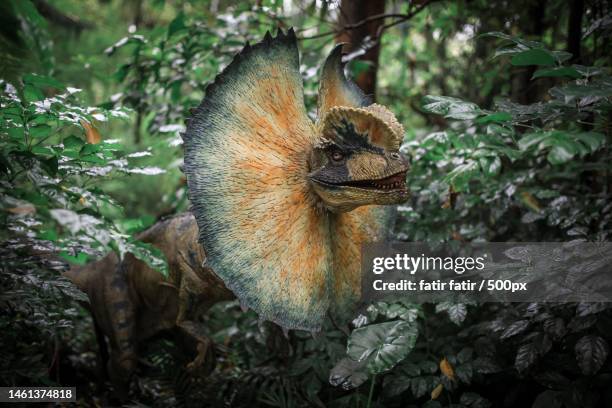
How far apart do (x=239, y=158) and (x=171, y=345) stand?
1.55 m

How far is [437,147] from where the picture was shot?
3.11 meters

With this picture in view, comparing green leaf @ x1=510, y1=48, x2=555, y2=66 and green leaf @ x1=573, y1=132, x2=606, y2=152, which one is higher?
green leaf @ x1=510, y1=48, x2=555, y2=66

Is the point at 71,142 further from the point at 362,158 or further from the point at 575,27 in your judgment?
the point at 575,27

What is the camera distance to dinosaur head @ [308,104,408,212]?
6.15 feet

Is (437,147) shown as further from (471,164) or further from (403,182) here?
(403,182)

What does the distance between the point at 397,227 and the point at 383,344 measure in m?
1.26

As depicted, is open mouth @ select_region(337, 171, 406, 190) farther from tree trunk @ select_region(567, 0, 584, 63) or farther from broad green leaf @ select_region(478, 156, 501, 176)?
tree trunk @ select_region(567, 0, 584, 63)

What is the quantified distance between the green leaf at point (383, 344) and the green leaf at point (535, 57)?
1237mm

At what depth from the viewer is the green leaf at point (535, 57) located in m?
1.75

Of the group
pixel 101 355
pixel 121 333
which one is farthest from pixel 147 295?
pixel 101 355

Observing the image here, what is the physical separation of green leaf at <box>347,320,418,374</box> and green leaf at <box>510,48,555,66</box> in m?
1.24

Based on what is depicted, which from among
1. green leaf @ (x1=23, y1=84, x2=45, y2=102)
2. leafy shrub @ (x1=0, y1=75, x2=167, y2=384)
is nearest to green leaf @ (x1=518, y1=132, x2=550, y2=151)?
leafy shrub @ (x1=0, y1=75, x2=167, y2=384)

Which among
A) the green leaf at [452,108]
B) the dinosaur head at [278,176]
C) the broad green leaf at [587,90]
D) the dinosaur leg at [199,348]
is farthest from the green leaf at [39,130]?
the broad green leaf at [587,90]

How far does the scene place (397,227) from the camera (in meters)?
3.26
